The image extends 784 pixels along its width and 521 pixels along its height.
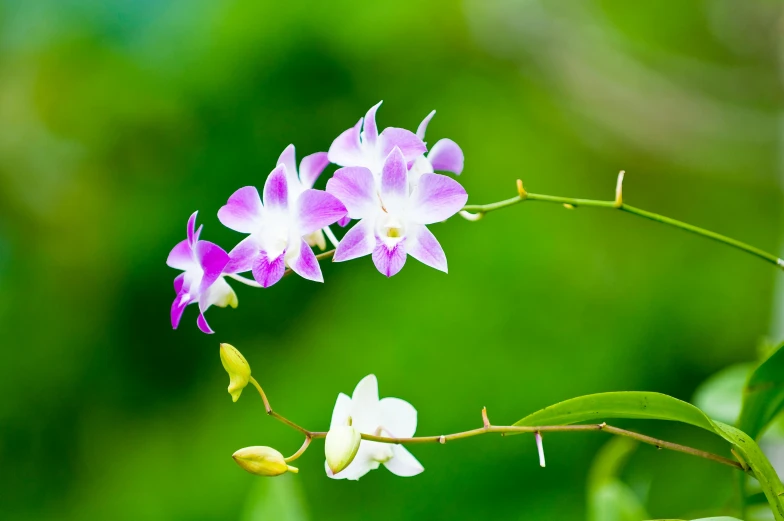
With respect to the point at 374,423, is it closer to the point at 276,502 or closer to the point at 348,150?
the point at 348,150

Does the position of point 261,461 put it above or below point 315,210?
below

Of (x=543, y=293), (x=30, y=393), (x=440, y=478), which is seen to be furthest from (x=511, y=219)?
(x=30, y=393)

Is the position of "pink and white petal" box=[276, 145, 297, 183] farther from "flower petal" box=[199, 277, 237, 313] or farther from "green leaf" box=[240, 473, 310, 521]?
"green leaf" box=[240, 473, 310, 521]

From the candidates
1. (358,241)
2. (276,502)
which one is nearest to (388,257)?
(358,241)

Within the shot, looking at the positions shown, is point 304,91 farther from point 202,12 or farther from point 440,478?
point 440,478

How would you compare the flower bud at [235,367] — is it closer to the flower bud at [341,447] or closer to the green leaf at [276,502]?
the flower bud at [341,447]
